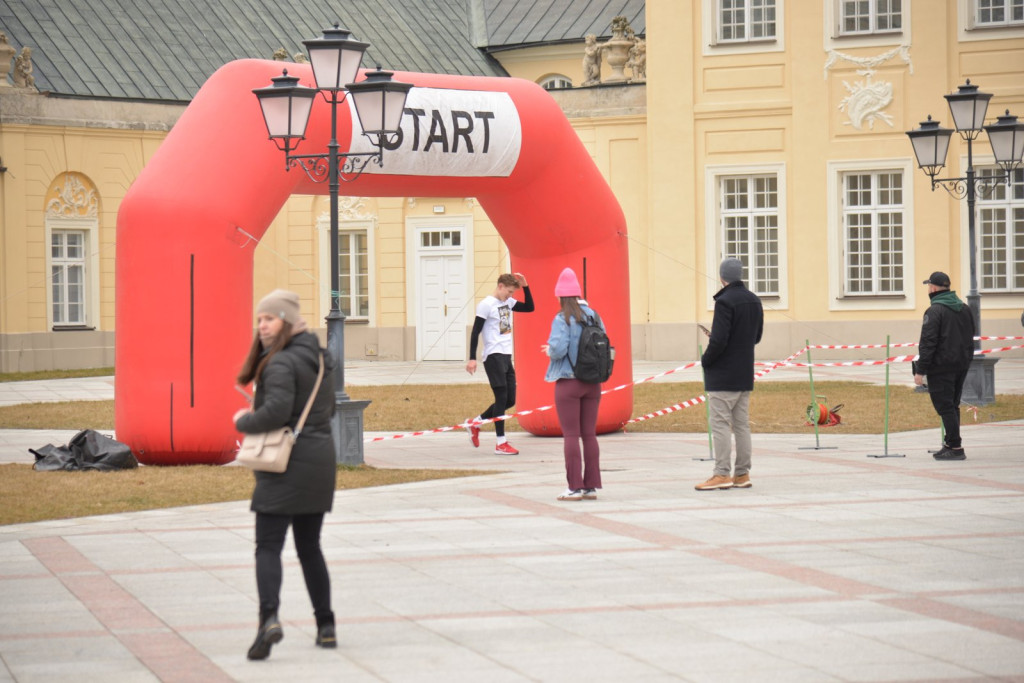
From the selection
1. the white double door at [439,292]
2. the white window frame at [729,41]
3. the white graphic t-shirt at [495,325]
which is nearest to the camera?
the white graphic t-shirt at [495,325]

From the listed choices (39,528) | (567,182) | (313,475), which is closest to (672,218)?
(567,182)

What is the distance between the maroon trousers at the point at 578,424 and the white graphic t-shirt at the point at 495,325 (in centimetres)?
388

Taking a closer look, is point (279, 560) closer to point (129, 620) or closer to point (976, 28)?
point (129, 620)

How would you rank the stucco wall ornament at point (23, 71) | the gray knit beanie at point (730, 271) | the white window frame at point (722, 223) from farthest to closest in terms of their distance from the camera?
1. the stucco wall ornament at point (23, 71)
2. the white window frame at point (722, 223)
3. the gray knit beanie at point (730, 271)

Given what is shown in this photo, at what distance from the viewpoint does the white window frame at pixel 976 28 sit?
28.5m

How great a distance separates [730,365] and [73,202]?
2294 cm

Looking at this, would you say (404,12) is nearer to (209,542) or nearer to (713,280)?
(713,280)

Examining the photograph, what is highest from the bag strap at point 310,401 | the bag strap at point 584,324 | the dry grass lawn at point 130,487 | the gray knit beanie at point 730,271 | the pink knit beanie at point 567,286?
the gray knit beanie at point 730,271

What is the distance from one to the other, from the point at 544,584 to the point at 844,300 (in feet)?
74.6

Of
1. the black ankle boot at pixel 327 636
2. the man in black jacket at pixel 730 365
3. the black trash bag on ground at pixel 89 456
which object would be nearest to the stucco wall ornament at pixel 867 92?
the man in black jacket at pixel 730 365

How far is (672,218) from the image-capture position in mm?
30344

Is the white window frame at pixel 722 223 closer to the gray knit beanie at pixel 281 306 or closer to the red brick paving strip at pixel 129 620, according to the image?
the red brick paving strip at pixel 129 620

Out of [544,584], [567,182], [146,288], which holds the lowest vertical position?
[544,584]

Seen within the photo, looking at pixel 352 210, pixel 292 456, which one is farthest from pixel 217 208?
pixel 352 210
